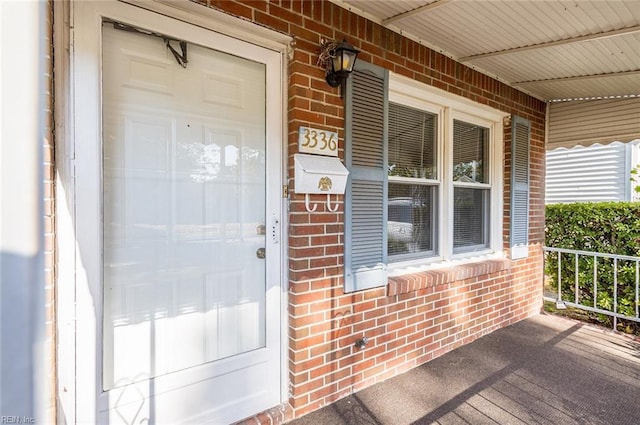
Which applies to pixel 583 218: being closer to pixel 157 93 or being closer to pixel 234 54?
pixel 234 54

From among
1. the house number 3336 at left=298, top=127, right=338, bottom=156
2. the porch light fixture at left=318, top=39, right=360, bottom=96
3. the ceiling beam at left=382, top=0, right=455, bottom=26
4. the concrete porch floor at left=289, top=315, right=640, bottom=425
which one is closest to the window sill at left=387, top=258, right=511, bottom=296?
the concrete porch floor at left=289, top=315, right=640, bottom=425

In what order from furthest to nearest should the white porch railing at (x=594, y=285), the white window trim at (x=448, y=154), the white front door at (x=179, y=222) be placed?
the white porch railing at (x=594, y=285) < the white window trim at (x=448, y=154) < the white front door at (x=179, y=222)

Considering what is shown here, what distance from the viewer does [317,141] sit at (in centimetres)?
210

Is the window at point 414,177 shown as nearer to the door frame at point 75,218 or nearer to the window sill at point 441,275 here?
the window sill at point 441,275

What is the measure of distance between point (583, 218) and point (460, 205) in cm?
193

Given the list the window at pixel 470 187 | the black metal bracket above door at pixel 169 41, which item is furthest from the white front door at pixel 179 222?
the window at pixel 470 187

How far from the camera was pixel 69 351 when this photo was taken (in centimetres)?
151

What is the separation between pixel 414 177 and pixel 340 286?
49.2 inches

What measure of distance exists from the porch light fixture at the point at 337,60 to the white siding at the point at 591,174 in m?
5.41

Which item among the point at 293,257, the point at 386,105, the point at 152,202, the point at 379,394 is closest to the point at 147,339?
the point at 152,202

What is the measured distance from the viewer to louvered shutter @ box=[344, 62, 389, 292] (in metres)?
2.28

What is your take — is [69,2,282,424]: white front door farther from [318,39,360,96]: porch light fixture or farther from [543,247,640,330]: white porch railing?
[543,247,640,330]: white porch railing

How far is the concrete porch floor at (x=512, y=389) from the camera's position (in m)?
2.11

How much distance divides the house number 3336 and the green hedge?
3.65m
